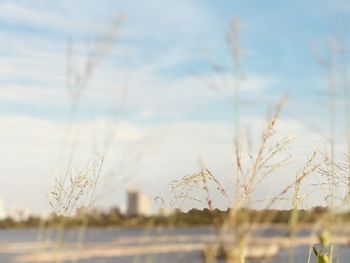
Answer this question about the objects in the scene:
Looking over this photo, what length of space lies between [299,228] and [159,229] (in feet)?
1.50

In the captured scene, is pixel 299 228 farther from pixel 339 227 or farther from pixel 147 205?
pixel 147 205

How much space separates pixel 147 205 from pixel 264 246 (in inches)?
28.2

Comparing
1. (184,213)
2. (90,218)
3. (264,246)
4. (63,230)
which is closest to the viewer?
(264,246)

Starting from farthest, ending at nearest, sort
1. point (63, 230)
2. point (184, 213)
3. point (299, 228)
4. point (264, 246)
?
1. point (184, 213)
2. point (63, 230)
3. point (264, 246)
4. point (299, 228)

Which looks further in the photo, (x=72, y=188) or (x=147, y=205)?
(x=72, y=188)

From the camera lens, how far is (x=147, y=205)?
2.21m

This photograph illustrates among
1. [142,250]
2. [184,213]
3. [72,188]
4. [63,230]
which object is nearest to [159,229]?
[142,250]

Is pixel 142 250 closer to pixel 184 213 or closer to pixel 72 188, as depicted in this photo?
pixel 184 213

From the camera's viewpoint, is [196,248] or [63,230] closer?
[196,248]

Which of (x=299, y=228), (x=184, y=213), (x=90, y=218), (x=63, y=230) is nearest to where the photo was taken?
(x=299, y=228)

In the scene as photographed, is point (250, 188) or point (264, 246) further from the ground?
point (250, 188)

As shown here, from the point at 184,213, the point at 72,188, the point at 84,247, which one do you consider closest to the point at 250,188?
the point at 184,213

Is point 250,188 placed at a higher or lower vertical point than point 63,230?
higher

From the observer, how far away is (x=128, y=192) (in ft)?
6.63
